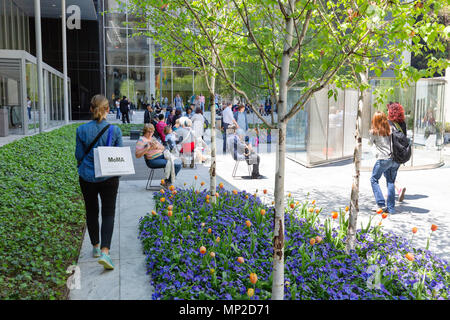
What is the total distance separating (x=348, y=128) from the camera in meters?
13.7

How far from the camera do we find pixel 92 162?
441 centimetres

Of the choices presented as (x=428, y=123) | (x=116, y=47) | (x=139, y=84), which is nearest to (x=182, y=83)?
(x=139, y=84)

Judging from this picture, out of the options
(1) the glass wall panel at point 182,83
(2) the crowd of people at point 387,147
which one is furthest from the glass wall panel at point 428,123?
(1) the glass wall panel at point 182,83

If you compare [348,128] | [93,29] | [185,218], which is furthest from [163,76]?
[185,218]

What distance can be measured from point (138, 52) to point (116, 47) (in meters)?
1.95

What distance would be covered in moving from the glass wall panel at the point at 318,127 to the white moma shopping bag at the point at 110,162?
848 centimetres

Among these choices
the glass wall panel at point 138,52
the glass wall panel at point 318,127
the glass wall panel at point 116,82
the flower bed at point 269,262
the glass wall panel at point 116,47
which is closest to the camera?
the flower bed at point 269,262

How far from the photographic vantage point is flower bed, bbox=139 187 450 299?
3.84m

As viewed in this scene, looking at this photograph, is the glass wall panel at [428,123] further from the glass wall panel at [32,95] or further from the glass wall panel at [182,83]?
the glass wall panel at [182,83]

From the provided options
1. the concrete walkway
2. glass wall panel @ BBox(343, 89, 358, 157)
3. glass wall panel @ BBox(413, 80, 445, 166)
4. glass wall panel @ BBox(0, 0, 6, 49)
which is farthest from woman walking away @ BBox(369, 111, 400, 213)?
glass wall panel @ BBox(0, 0, 6, 49)

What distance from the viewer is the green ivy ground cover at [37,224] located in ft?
13.1

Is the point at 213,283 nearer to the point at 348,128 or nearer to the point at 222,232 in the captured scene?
the point at 222,232

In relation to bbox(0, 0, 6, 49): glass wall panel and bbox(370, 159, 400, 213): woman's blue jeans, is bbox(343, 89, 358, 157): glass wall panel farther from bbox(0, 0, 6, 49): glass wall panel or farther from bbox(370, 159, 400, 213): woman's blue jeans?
bbox(0, 0, 6, 49): glass wall panel
